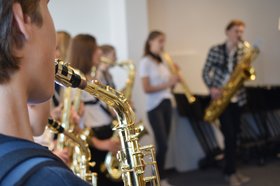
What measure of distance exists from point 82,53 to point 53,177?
7.29 feet

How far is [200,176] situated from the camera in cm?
477

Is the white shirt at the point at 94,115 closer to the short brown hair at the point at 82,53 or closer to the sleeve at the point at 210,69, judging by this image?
the short brown hair at the point at 82,53

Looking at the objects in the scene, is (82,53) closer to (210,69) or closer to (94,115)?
(94,115)

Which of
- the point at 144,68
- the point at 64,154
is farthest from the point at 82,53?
the point at 144,68

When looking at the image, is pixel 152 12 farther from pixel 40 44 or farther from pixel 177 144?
pixel 40 44

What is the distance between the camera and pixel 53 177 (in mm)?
680

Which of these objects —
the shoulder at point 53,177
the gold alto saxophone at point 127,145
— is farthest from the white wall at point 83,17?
the shoulder at point 53,177

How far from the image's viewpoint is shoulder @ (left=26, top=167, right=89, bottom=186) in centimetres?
67

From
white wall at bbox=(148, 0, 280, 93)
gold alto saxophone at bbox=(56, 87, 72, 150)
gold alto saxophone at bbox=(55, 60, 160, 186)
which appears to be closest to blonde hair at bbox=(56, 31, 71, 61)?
gold alto saxophone at bbox=(56, 87, 72, 150)

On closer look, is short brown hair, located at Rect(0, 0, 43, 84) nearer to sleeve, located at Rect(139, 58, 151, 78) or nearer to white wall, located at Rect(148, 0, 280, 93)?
sleeve, located at Rect(139, 58, 151, 78)

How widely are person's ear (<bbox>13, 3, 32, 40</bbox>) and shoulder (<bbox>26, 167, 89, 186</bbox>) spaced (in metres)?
0.24

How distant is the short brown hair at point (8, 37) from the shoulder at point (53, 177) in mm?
187

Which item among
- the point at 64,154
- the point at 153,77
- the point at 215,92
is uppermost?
the point at 153,77

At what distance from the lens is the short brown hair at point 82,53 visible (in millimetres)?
2828
